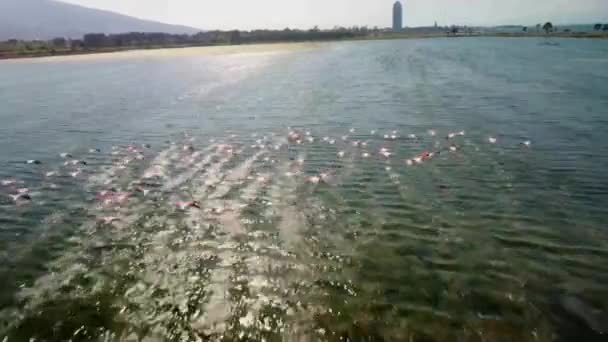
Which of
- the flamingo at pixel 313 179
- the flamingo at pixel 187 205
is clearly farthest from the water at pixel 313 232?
the flamingo at pixel 187 205

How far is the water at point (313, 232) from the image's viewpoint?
35.8 ft

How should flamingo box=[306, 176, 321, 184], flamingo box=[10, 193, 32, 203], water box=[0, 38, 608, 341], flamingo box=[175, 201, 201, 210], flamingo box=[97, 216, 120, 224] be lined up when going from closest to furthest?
water box=[0, 38, 608, 341], flamingo box=[97, 216, 120, 224], flamingo box=[175, 201, 201, 210], flamingo box=[10, 193, 32, 203], flamingo box=[306, 176, 321, 184]

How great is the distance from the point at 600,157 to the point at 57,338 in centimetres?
2498

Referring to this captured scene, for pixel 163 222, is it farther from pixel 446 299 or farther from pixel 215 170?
pixel 446 299

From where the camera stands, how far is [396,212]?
16.5 meters

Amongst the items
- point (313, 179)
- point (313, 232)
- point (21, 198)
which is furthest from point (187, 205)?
point (21, 198)

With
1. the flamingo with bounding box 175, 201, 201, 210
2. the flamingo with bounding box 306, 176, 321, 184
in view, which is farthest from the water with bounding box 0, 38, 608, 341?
the flamingo with bounding box 175, 201, 201, 210

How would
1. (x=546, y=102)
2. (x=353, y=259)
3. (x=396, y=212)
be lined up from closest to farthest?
(x=353, y=259), (x=396, y=212), (x=546, y=102)

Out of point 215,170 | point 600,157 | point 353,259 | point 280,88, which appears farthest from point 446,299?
point 280,88

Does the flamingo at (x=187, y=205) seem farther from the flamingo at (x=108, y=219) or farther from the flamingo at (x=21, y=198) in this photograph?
the flamingo at (x=21, y=198)

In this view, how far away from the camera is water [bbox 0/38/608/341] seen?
10.9 m

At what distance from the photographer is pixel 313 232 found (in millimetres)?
15359

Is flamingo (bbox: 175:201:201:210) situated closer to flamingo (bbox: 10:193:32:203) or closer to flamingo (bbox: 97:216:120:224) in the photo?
flamingo (bbox: 97:216:120:224)

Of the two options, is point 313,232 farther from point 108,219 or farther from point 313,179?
point 108,219
